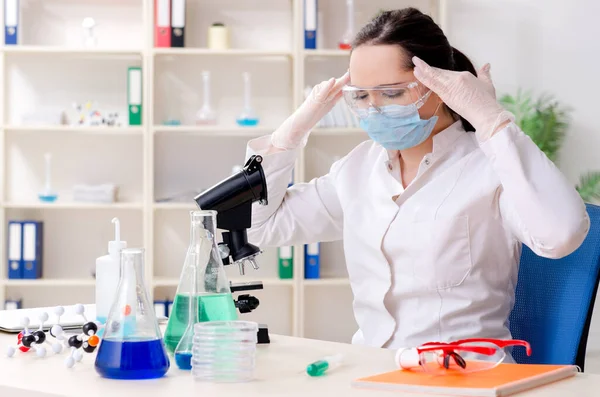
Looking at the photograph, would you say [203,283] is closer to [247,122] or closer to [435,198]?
[435,198]

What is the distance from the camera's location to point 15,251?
3965 mm

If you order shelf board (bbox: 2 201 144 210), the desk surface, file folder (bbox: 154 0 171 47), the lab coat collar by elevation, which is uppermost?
file folder (bbox: 154 0 171 47)

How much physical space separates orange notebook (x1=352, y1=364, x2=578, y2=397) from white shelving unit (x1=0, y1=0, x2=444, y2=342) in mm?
2876

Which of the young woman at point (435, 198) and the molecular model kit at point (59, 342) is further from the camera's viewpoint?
the young woman at point (435, 198)

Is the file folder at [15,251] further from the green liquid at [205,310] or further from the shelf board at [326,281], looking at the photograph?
the green liquid at [205,310]

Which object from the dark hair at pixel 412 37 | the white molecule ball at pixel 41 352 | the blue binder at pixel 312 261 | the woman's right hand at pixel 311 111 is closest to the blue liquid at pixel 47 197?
the blue binder at pixel 312 261

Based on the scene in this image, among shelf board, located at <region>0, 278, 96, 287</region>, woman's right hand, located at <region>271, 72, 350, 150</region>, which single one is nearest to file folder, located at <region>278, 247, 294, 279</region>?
shelf board, located at <region>0, 278, 96, 287</region>

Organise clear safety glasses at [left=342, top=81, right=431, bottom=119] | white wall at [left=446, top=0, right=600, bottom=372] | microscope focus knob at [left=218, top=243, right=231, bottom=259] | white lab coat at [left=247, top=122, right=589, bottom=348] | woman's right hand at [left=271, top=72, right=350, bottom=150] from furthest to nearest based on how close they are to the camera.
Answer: white wall at [left=446, top=0, right=600, bottom=372], woman's right hand at [left=271, top=72, right=350, bottom=150], clear safety glasses at [left=342, top=81, right=431, bottom=119], white lab coat at [left=247, top=122, right=589, bottom=348], microscope focus knob at [left=218, top=243, right=231, bottom=259]

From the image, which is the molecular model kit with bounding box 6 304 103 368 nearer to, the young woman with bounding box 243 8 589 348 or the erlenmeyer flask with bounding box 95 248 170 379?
the erlenmeyer flask with bounding box 95 248 170 379

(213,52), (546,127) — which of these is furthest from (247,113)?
(546,127)

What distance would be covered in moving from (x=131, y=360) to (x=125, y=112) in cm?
311

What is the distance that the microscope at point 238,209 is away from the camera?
57.8 inches

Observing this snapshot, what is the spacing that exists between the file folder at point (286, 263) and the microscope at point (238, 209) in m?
2.44

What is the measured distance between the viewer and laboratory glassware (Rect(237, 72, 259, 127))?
3.98 metres
